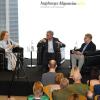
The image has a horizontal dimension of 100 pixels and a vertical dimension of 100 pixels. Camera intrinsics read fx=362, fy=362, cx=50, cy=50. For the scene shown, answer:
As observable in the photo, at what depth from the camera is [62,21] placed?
10227 millimetres

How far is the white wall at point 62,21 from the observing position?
10.1m

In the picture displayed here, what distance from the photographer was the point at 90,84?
5.64 meters

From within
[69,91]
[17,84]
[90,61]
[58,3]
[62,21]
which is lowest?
[17,84]

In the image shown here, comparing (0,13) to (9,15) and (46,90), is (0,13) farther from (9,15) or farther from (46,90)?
(46,90)

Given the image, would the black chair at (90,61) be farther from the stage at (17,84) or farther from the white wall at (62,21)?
the white wall at (62,21)

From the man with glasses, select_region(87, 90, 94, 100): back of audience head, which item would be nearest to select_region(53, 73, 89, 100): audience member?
select_region(87, 90, 94, 100): back of audience head

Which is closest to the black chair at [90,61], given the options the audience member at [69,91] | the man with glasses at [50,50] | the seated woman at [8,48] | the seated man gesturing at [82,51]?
the seated man gesturing at [82,51]

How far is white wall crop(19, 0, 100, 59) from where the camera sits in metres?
10.1

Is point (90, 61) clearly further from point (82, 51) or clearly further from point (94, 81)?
point (94, 81)

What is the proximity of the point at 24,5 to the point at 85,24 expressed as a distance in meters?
1.82

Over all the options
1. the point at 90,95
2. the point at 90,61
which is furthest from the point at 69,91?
the point at 90,61

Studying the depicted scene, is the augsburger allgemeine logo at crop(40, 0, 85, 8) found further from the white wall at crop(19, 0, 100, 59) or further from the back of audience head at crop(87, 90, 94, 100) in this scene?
the back of audience head at crop(87, 90, 94, 100)

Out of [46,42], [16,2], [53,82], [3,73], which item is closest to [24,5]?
[16,2]

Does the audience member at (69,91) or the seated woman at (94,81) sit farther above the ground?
the seated woman at (94,81)
